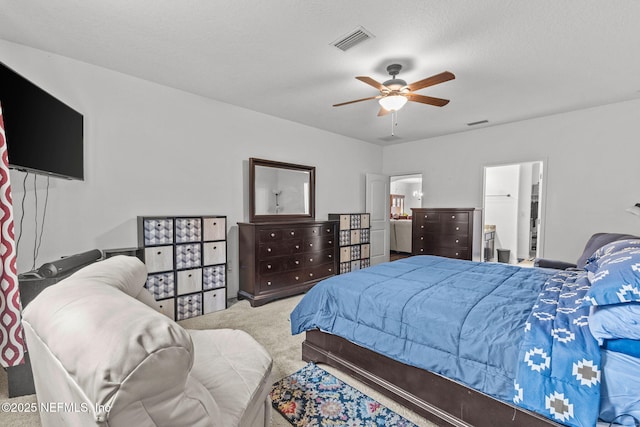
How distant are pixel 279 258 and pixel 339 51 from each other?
8.89ft

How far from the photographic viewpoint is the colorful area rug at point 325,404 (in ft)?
5.57

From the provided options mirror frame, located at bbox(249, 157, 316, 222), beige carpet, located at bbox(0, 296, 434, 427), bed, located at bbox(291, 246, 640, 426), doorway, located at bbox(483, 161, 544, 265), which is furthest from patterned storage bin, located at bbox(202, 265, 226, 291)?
doorway, located at bbox(483, 161, 544, 265)

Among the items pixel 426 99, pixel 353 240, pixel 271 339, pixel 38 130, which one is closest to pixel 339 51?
pixel 426 99

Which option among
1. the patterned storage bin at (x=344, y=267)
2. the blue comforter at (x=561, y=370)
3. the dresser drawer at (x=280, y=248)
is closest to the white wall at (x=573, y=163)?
the patterned storage bin at (x=344, y=267)

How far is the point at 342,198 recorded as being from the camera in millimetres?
5680

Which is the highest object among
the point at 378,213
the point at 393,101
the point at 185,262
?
the point at 393,101

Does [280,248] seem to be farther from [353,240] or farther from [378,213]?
[378,213]

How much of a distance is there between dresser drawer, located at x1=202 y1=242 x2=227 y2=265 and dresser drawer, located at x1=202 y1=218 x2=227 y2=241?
0.08m

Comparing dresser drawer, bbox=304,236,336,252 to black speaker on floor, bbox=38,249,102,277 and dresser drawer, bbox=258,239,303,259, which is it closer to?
dresser drawer, bbox=258,239,303,259

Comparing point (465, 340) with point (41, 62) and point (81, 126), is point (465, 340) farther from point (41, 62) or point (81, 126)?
point (41, 62)

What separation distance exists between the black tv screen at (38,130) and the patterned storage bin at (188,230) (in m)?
1.00

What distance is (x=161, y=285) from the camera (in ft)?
10.0

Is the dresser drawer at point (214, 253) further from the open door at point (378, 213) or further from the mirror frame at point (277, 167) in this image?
the open door at point (378, 213)

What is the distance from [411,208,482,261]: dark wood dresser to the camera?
488 cm
